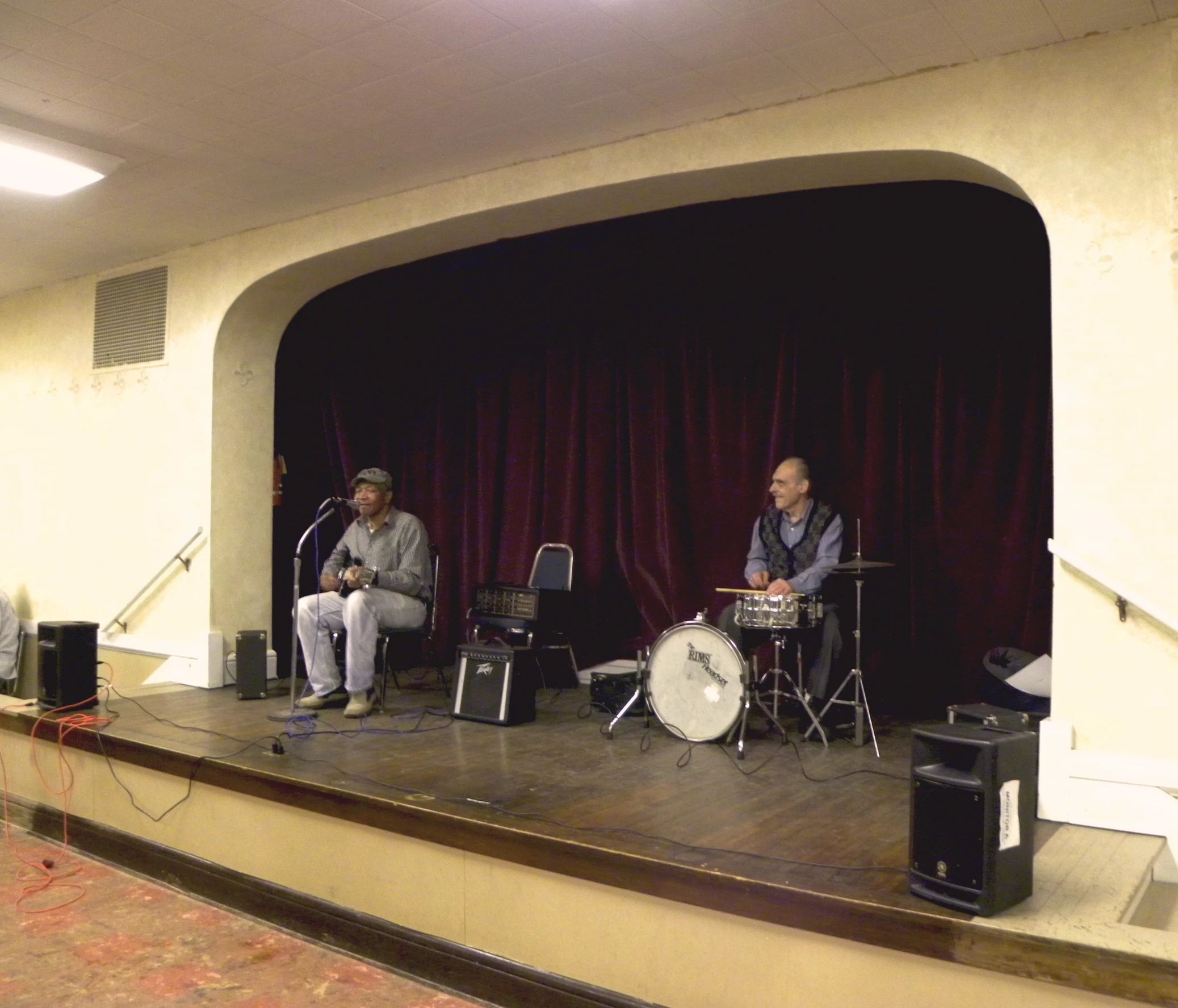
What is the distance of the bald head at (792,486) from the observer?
4688 mm

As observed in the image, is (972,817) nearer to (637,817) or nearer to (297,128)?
(637,817)

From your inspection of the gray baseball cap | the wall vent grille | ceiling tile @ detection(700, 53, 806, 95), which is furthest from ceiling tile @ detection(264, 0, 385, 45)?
the wall vent grille

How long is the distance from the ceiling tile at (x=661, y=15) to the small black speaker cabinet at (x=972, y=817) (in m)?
2.39

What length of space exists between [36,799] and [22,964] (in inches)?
68.0

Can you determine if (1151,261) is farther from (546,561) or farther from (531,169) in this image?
(546,561)

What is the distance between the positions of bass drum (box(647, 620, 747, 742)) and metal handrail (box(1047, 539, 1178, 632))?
4.11 feet

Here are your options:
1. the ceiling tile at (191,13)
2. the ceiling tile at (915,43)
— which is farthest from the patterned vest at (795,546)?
the ceiling tile at (191,13)

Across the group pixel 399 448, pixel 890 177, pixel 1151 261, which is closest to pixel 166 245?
pixel 399 448

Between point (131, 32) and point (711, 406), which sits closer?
point (131, 32)

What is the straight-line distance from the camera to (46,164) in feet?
15.5

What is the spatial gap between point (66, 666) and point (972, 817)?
4.28 meters

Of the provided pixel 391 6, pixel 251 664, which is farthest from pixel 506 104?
pixel 251 664

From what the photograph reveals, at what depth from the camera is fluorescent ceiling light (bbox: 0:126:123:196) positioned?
4.47 meters

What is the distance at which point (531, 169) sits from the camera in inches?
187
